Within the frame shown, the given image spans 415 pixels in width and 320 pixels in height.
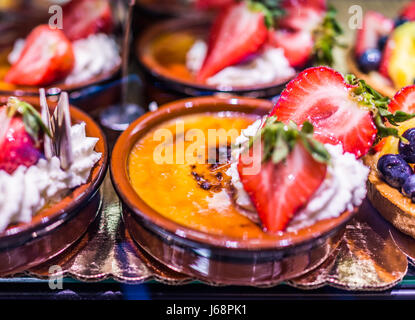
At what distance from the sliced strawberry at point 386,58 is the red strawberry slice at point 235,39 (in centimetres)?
54

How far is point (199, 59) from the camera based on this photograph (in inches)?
86.9

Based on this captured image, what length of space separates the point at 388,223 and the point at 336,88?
43 centimetres

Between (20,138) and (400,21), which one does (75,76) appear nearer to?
(20,138)

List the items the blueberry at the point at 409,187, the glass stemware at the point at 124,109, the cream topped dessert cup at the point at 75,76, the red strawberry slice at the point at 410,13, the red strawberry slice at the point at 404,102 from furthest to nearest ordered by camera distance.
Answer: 1. the red strawberry slice at the point at 410,13
2. the glass stemware at the point at 124,109
3. the cream topped dessert cup at the point at 75,76
4. the red strawberry slice at the point at 404,102
5. the blueberry at the point at 409,187

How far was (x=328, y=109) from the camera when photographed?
1.41 meters

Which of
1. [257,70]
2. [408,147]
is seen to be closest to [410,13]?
[257,70]

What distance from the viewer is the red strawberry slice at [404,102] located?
1547 millimetres

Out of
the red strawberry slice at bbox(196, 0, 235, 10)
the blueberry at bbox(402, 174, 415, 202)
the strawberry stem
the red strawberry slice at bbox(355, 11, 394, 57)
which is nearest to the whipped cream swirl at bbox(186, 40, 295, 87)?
the strawberry stem

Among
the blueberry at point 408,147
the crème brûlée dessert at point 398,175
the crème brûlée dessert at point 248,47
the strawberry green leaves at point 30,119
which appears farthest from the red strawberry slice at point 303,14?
the strawberry green leaves at point 30,119

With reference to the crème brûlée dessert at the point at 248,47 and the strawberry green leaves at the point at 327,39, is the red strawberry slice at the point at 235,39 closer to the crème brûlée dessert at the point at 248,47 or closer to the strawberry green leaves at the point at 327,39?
the crème brûlée dessert at the point at 248,47

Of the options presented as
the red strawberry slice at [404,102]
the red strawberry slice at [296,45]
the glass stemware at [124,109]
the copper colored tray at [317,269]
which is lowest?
the copper colored tray at [317,269]

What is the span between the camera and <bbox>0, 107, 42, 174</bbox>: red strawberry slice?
1265 millimetres
